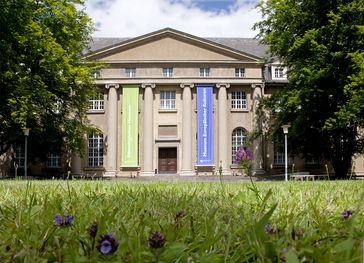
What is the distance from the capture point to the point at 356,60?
20.8m

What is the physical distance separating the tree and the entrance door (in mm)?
14905

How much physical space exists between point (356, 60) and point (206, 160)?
21085mm

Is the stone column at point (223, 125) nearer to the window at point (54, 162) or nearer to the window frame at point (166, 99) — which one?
the window frame at point (166, 99)

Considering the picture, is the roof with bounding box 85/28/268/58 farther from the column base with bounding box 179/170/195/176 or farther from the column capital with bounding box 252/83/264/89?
the column base with bounding box 179/170/195/176

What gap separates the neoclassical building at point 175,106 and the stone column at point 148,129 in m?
0.10

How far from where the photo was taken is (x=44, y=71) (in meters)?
26.2

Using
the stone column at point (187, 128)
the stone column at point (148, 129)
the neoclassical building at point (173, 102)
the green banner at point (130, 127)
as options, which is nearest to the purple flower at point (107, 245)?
the green banner at point (130, 127)

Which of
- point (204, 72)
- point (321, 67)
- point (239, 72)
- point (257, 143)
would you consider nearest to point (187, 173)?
point (257, 143)

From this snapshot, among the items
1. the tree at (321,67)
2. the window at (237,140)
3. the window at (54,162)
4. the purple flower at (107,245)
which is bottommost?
the window at (54,162)

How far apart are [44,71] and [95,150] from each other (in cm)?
1744

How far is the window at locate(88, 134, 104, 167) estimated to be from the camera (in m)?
42.3

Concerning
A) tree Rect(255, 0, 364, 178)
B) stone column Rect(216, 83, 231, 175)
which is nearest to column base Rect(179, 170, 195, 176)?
stone column Rect(216, 83, 231, 175)

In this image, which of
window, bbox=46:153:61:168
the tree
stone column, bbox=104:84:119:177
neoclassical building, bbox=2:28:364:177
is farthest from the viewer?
window, bbox=46:153:61:168

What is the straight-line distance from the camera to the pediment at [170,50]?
137 feet
